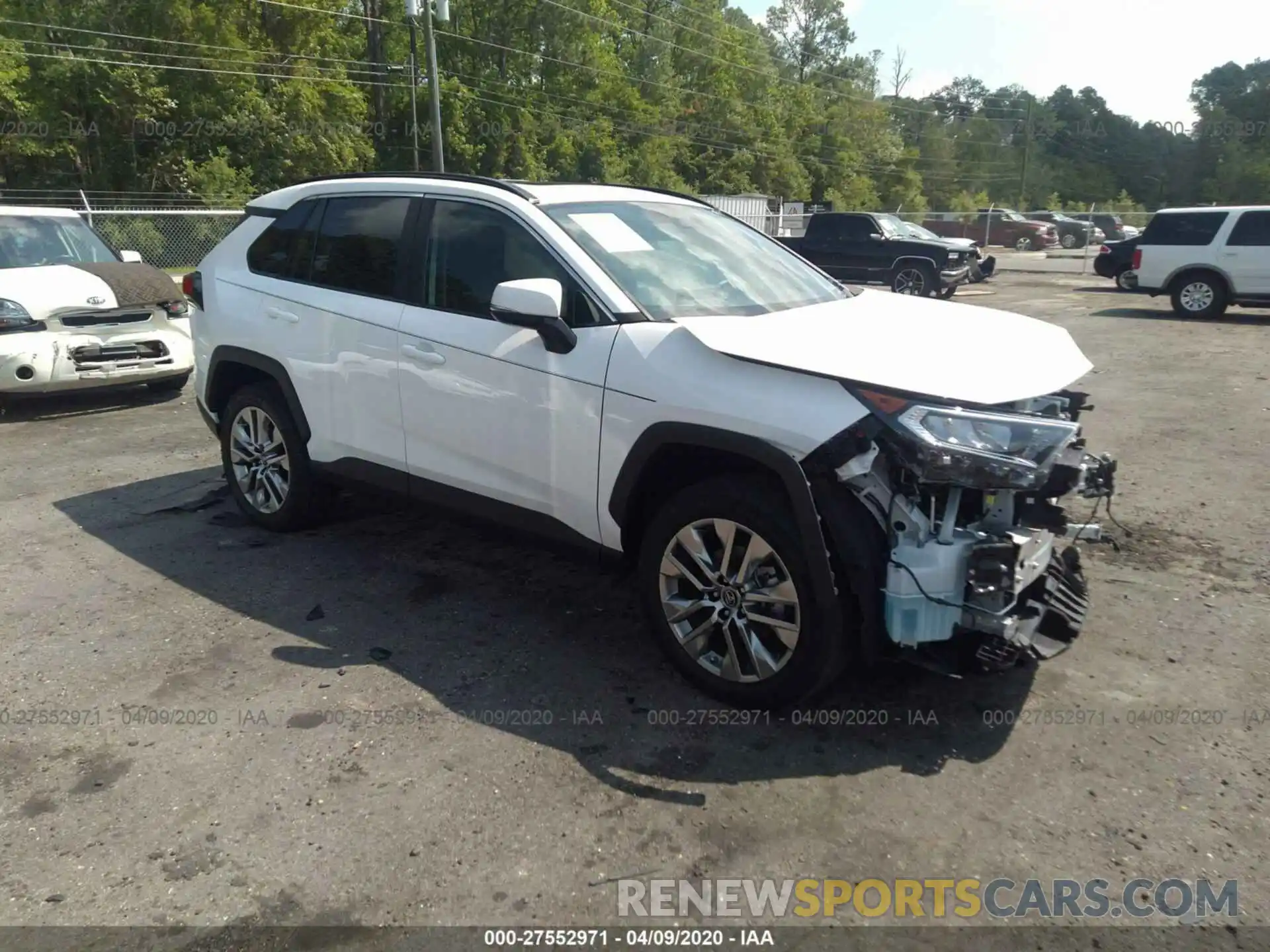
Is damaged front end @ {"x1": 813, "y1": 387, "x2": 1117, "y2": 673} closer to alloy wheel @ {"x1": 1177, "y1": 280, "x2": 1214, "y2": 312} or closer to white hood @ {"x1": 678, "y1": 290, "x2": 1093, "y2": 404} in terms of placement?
white hood @ {"x1": 678, "y1": 290, "x2": 1093, "y2": 404}

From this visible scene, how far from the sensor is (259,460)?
18.2 ft

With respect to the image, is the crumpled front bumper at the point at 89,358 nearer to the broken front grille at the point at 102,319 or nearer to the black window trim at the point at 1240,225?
the broken front grille at the point at 102,319

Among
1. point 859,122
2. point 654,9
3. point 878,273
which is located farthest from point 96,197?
point 859,122

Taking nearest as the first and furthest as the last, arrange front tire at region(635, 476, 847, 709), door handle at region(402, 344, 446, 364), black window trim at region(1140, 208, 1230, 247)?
front tire at region(635, 476, 847, 709)
door handle at region(402, 344, 446, 364)
black window trim at region(1140, 208, 1230, 247)

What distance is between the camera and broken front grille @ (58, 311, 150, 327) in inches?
335

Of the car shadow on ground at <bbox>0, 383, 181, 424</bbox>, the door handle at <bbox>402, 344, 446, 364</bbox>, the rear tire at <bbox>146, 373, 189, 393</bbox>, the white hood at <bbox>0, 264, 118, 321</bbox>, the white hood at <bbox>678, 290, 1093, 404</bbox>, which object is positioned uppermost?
the white hood at <bbox>678, 290, 1093, 404</bbox>

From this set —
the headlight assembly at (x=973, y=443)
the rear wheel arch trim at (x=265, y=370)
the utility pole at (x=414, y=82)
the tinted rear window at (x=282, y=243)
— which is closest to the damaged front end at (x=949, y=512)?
the headlight assembly at (x=973, y=443)

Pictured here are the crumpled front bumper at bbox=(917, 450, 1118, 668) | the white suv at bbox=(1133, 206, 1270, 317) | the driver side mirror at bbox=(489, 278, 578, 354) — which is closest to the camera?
the crumpled front bumper at bbox=(917, 450, 1118, 668)

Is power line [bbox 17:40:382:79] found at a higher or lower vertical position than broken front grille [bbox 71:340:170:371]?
higher

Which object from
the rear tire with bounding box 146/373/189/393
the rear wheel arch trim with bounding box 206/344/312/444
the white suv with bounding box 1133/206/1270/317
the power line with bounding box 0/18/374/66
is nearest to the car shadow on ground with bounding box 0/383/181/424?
the rear tire with bounding box 146/373/189/393

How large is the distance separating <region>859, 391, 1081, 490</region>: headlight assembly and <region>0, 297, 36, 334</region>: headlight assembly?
7.85m

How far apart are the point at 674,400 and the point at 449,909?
6.03 feet

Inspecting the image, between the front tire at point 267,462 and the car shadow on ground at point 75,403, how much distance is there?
4215mm

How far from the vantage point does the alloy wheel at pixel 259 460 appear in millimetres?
5434
